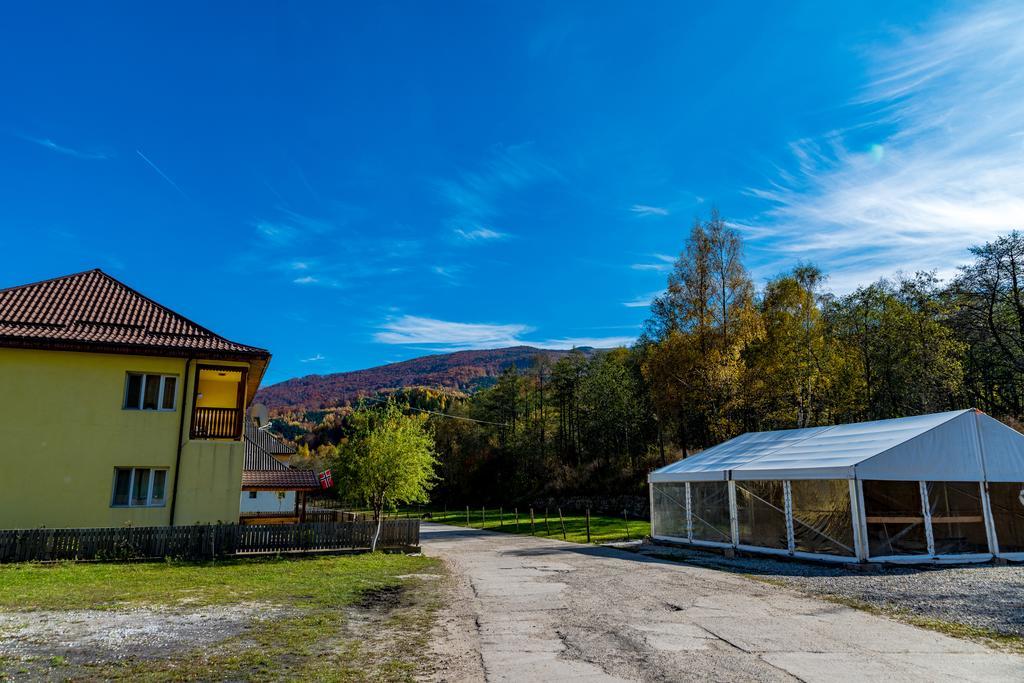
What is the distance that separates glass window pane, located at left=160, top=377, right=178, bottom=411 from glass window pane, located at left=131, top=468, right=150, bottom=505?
6.34 feet

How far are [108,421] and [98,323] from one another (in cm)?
323

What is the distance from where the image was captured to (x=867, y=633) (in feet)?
27.1

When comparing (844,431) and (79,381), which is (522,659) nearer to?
(844,431)

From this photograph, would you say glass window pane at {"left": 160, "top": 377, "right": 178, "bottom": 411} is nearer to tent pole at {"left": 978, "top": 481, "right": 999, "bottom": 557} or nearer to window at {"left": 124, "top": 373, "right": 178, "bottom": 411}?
window at {"left": 124, "top": 373, "right": 178, "bottom": 411}

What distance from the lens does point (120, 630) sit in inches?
317

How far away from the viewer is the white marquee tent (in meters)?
15.2

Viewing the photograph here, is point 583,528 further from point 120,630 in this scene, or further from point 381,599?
point 120,630

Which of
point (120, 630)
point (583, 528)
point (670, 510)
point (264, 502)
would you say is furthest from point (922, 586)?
point (264, 502)

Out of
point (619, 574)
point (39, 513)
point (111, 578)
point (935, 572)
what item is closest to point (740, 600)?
point (619, 574)

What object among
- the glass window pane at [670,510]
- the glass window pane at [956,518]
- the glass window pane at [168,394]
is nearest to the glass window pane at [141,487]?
the glass window pane at [168,394]

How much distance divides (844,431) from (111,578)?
779 inches

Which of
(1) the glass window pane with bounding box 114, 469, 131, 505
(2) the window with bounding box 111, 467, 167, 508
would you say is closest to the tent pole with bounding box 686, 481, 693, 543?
(2) the window with bounding box 111, 467, 167, 508

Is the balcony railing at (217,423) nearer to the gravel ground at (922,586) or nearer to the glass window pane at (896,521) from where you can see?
the gravel ground at (922,586)

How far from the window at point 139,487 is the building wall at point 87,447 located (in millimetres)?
199
